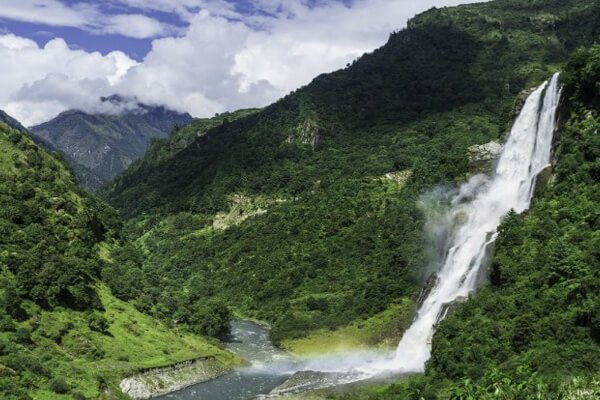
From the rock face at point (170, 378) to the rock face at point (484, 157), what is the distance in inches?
2385

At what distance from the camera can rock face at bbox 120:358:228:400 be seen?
86.1 metres

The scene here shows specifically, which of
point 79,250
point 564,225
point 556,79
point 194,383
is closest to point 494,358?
point 564,225

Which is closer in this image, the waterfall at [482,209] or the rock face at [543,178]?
the rock face at [543,178]

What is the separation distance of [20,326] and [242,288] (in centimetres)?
9445

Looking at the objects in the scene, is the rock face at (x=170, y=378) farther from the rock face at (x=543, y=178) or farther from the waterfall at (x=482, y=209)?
the rock face at (x=543, y=178)

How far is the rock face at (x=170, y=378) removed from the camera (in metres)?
86.1

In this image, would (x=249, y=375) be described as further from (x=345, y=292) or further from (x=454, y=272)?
(x=345, y=292)

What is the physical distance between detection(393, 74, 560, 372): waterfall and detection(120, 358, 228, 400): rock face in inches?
1221

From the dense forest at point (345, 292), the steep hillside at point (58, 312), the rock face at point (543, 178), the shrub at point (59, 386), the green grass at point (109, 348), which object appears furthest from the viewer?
the rock face at point (543, 178)

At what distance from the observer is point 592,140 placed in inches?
3297

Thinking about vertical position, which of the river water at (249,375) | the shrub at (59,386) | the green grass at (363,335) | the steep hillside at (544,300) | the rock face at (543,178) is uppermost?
the rock face at (543,178)

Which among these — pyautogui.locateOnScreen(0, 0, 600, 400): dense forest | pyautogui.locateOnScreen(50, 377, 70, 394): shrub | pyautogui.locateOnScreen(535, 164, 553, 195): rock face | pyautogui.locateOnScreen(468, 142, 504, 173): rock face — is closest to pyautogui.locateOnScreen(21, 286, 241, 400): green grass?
pyautogui.locateOnScreen(0, 0, 600, 400): dense forest

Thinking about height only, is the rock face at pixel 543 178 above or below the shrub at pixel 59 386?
above

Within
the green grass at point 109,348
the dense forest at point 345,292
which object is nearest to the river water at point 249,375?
the dense forest at point 345,292
